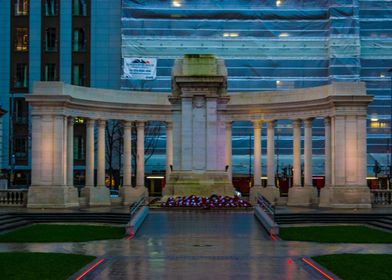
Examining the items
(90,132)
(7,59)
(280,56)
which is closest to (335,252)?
(90,132)

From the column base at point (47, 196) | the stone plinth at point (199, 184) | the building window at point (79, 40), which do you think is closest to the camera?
the stone plinth at point (199, 184)

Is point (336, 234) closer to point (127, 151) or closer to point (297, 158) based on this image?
point (297, 158)

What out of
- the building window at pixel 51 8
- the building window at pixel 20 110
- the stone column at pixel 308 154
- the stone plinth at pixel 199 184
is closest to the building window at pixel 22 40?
the building window at pixel 51 8

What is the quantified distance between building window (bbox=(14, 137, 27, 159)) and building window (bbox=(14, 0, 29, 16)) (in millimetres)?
20909

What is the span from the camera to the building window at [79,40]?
390 feet

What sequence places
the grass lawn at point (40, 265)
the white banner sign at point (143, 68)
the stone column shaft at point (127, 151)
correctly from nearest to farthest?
the grass lawn at point (40, 265) < the stone column shaft at point (127, 151) < the white banner sign at point (143, 68)

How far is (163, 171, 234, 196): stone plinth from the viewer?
196 feet

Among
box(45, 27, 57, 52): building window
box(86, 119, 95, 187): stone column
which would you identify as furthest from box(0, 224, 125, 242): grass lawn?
box(45, 27, 57, 52): building window

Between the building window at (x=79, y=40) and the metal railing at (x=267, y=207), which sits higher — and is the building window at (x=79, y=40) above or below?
above

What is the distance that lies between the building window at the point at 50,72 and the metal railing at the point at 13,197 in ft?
180

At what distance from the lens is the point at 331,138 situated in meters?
67.6

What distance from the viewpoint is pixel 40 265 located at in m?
27.8

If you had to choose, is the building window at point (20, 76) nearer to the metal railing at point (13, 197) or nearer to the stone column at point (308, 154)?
the metal railing at point (13, 197)

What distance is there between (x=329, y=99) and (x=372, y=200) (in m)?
9.95
